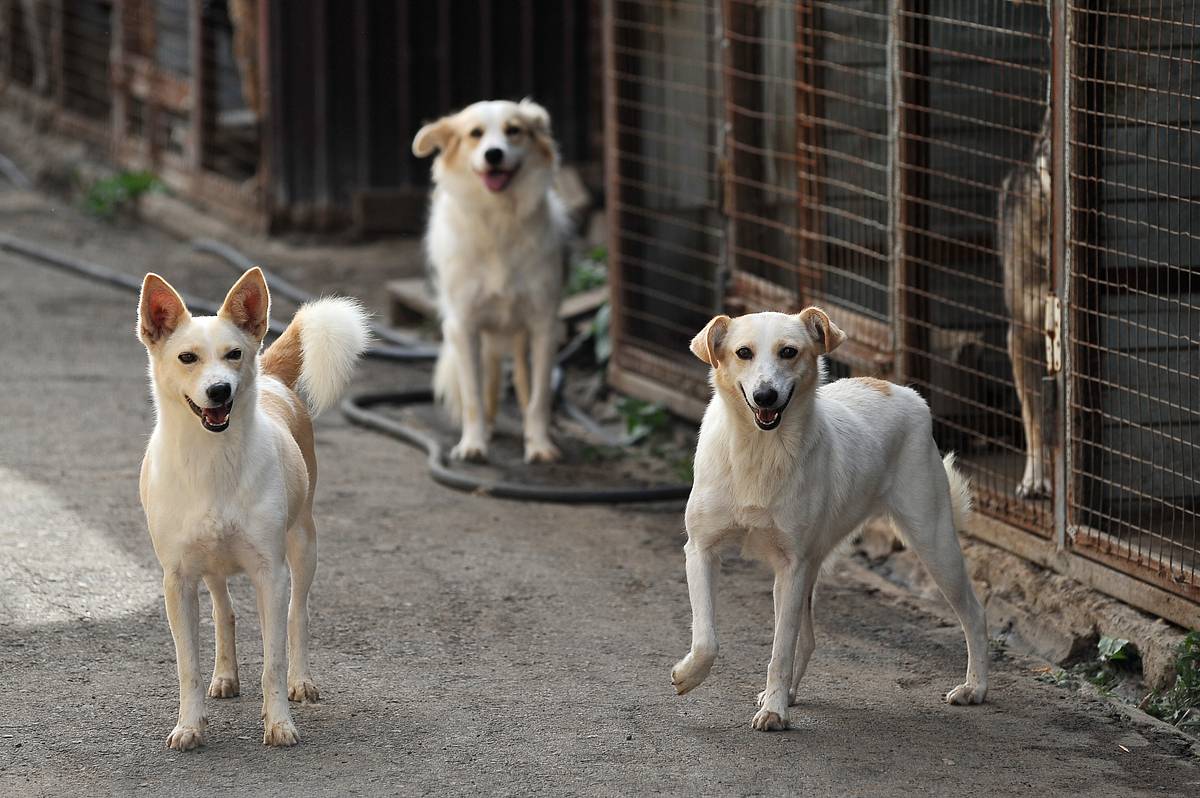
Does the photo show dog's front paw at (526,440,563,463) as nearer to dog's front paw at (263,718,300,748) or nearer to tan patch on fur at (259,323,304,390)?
tan patch on fur at (259,323,304,390)

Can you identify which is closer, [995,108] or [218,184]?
[995,108]

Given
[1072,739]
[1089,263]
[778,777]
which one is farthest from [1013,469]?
[778,777]

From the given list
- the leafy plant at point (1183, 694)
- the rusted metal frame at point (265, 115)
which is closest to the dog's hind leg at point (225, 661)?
the leafy plant at point (1183, 694)

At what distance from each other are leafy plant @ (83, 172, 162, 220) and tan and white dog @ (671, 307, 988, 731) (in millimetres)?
9935

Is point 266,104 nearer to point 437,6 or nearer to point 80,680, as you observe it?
point 437,6

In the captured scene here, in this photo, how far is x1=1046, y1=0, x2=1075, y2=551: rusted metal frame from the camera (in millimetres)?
5250

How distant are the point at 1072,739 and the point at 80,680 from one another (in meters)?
2.89

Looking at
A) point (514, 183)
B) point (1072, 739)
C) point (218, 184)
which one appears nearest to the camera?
point (1072, 739)

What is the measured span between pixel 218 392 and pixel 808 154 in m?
3.50

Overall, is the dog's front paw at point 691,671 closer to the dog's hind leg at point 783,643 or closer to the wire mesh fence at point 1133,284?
the dog's hind leg at point 783,643

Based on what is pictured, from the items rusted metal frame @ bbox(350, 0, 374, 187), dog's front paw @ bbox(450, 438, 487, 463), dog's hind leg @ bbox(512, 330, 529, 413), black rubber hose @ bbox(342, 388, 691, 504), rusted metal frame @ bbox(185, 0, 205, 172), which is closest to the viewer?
black rubber hose @ bbox(342, 388, 691, 504)

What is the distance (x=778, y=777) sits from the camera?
13.5 ft

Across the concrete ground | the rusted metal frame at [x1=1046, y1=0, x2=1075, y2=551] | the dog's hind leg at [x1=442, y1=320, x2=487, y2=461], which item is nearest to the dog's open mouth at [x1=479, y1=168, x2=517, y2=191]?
the dog's hind leg at [x1=442, y1=320, x2=487, y2=461]

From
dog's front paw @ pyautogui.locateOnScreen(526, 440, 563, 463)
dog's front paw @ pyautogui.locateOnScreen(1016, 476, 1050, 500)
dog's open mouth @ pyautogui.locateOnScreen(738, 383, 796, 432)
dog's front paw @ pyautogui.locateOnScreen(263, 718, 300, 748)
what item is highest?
dog's open mouth @ pyautogui.locateOnScreen(738, 383, 796, 432)
